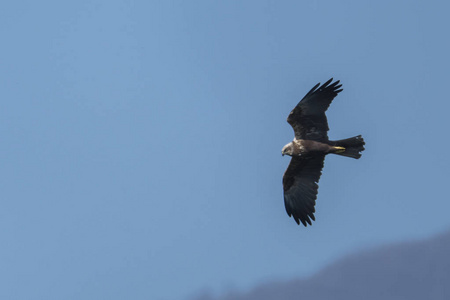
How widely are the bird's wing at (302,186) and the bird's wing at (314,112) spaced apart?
1276 mm

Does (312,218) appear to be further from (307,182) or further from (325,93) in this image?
(325,93)

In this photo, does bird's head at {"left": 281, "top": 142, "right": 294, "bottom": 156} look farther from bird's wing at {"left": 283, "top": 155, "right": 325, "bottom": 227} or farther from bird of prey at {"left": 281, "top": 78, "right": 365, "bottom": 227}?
bird's wing at {"left": 283, "top": 155, "right": 325, "bottom": 227}

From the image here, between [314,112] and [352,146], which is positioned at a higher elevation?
[314,112]

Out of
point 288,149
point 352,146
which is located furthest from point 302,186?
point 352,146

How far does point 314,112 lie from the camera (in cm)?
2598

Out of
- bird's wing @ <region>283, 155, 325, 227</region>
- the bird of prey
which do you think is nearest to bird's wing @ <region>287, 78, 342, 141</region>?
the bird of prey

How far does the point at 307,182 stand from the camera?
90.4 ft

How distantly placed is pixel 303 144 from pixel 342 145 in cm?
132

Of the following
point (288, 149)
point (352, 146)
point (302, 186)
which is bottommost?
point (352, 146)

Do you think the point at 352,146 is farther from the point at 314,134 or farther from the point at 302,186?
the point at 302,186

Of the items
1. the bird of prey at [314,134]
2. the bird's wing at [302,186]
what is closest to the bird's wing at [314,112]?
the bird of prey at [314,134]

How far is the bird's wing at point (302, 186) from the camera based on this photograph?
1077 inches

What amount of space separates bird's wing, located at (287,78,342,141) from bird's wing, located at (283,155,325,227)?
4.19ft

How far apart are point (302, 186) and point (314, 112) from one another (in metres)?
3.07
